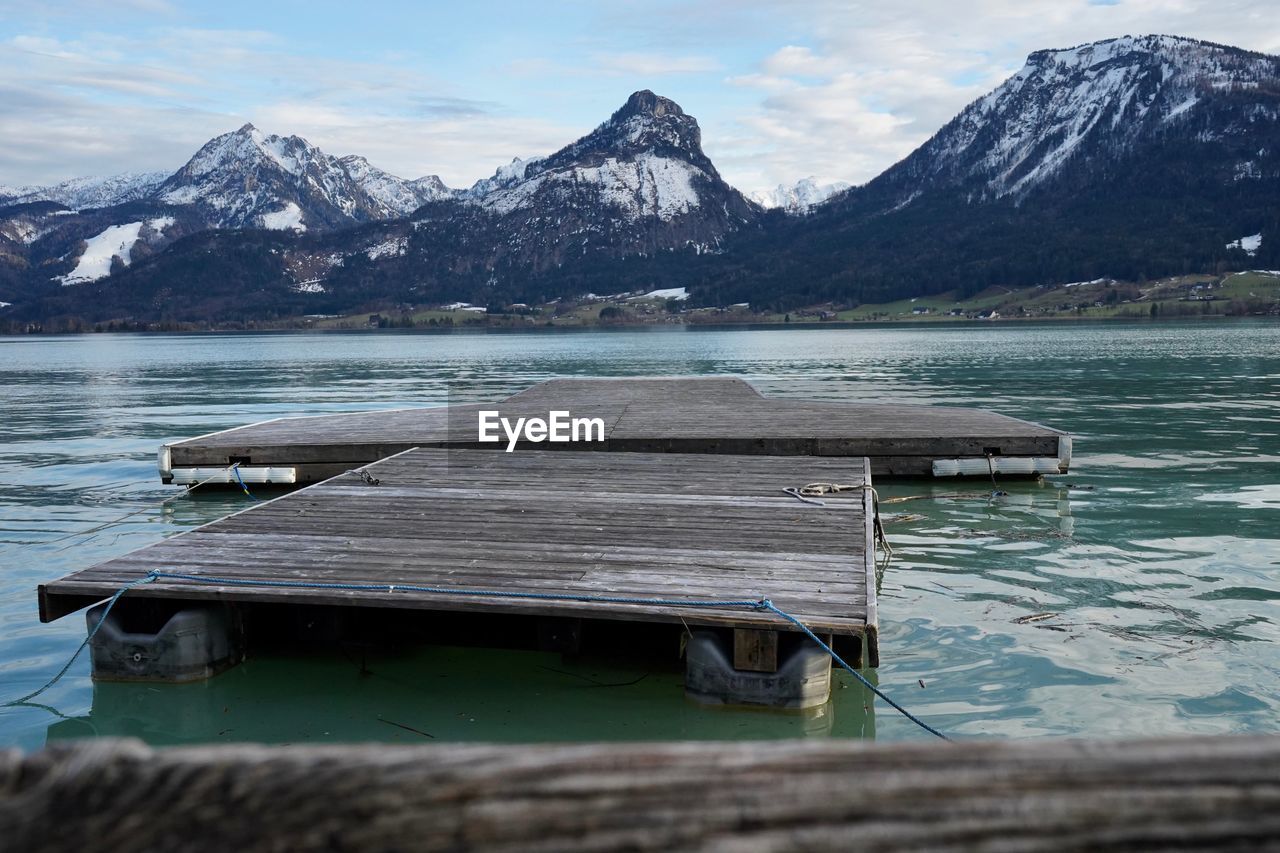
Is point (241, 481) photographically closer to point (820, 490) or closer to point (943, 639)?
point (820, 490)

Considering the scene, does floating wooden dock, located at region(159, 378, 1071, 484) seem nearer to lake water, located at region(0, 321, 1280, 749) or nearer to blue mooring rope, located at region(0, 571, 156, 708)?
lake water, located at region(0, 321, 1280, 749)

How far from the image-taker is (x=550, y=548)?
8906 millimetres

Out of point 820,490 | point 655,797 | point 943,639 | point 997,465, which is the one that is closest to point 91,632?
point 943,639

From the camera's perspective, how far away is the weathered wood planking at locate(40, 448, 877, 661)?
7426mm

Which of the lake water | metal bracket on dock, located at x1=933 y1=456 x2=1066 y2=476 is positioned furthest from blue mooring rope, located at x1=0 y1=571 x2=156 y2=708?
metal bracket on dock, located at x1=933 y1=456 x2=1066 y2=476

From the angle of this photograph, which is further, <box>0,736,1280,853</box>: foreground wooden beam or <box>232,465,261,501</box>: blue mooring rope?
<box>232,465,261,501</box>: blue mooring rope

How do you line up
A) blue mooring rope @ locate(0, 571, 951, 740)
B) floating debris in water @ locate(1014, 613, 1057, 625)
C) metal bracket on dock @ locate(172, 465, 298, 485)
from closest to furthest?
blue mooring rope @ locate(0, 571, 951, 740), floating debris in water @ locate(1014, 613, 1057, 625), metal bracket on dock @ locate(172, 465, 298, 485)

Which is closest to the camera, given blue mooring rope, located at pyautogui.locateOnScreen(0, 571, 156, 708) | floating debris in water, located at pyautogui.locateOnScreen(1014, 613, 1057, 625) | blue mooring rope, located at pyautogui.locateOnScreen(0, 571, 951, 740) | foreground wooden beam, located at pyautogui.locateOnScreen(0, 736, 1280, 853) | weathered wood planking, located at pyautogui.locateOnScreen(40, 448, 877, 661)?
foreground wooden beam, located at pyautogui.locateOnScreen(0, 736, 1280, 853)

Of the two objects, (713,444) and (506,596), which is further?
(713,444)

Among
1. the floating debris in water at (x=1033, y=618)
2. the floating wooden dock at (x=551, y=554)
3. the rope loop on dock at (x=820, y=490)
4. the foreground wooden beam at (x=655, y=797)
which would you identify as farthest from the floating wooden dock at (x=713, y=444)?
the foreground wooden beam at (x=655, y=797)

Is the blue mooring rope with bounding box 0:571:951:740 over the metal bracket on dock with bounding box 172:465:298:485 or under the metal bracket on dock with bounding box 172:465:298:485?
over

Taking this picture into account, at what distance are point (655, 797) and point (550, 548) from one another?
7.82 metres

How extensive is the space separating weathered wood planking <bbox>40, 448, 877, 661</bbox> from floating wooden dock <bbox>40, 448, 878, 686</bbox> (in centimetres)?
2

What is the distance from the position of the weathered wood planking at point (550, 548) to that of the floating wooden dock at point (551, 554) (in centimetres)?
2
